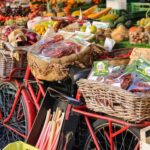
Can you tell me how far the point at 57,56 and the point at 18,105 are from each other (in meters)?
1.10

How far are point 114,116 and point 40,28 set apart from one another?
2.42 m

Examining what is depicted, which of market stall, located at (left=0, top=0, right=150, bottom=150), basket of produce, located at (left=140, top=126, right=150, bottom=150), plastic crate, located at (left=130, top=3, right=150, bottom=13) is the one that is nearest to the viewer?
basket of produce, located at (left=140, top=126, right=150, bottom=150)

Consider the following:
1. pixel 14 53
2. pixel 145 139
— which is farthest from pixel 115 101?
pixel 14 53

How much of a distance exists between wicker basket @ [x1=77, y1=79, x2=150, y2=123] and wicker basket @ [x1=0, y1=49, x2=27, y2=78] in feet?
4.04

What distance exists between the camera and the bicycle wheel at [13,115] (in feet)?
14.8

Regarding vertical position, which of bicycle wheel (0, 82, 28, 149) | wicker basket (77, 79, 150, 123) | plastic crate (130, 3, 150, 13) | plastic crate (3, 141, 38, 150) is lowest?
bicycle wheel (0, 82, 28, 149)

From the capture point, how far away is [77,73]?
3.64m

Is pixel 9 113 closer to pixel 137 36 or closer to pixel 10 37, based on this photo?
pixel 10 37

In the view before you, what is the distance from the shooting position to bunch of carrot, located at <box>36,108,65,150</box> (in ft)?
12.3

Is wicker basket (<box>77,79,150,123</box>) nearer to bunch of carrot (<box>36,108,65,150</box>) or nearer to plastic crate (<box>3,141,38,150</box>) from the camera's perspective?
bunch of carrot (<box>36,108,65,150</box>)

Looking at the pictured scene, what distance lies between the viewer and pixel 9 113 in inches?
187

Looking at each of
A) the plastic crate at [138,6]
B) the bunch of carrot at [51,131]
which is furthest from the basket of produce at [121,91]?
the plastic crate at [138,6]

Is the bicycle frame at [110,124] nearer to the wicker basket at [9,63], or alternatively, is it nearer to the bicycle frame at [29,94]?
the bicycle frame at [29,94]

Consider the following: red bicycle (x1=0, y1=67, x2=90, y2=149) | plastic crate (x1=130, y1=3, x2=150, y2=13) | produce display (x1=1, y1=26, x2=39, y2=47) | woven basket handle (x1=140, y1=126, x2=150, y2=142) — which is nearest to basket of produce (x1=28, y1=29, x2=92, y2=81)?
red bicycle (x1=0, y1=67, x2=90, y2=149)
